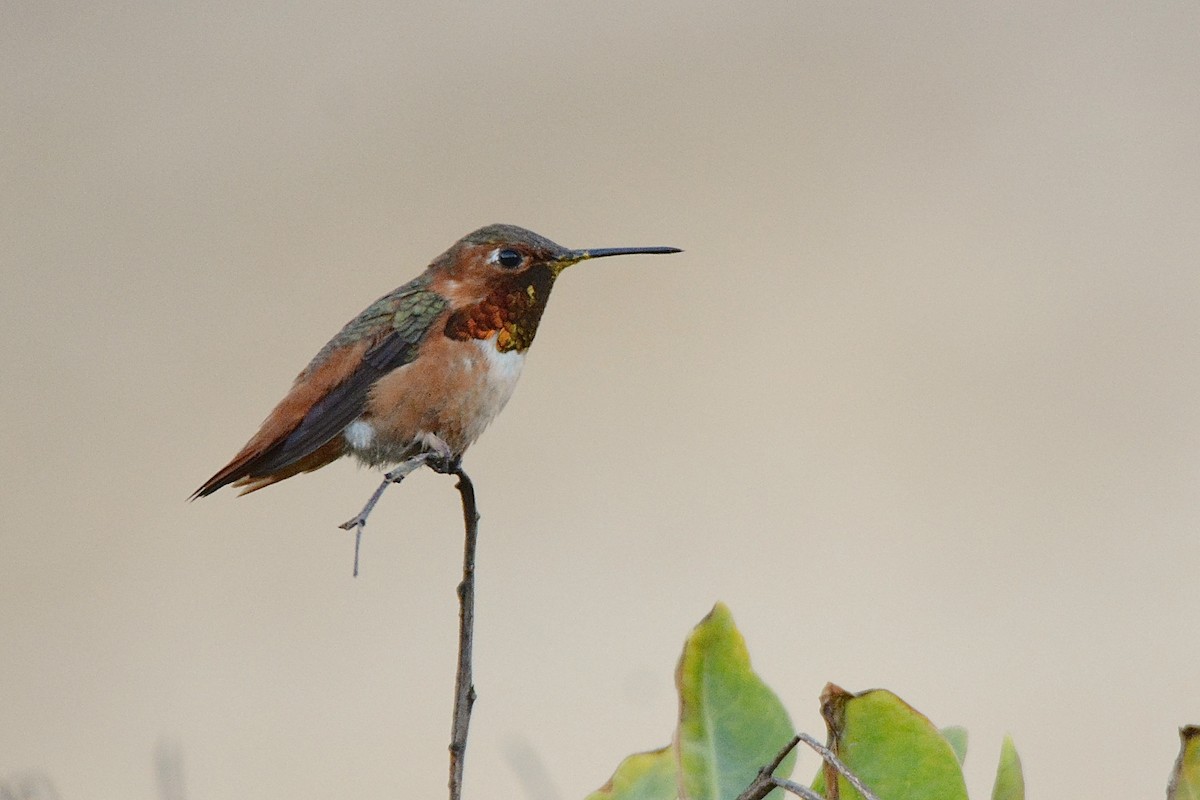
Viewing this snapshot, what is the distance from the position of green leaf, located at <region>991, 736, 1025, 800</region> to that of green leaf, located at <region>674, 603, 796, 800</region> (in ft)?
0.18

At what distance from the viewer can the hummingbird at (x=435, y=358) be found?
0.36m

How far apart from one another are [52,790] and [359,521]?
15cm

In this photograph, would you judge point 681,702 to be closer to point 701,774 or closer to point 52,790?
point 701,774

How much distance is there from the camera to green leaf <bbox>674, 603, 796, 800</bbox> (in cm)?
29

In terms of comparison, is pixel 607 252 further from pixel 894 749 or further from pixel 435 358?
pixel 894 749

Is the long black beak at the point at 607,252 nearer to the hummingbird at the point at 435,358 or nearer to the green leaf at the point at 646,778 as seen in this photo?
the hummingbird at the point at 435,358

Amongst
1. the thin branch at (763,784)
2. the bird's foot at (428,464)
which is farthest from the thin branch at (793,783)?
the bird's foot at (428,464)

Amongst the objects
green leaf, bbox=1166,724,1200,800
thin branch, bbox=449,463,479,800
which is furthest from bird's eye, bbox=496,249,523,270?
green leaf, bbox=1166,724,1200,800

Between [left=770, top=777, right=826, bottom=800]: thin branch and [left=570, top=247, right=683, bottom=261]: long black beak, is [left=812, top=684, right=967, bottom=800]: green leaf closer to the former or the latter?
[left=770, top=777, right=826, bottom=800]: thin branch

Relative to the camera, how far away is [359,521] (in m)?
0.27

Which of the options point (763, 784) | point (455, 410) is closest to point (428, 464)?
point (455, 410)

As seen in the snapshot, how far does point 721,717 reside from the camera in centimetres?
29

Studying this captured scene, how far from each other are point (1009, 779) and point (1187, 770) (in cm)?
4

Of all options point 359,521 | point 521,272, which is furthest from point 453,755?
point 521,272
